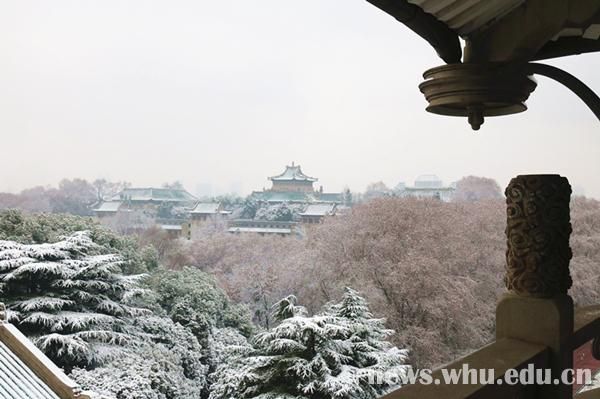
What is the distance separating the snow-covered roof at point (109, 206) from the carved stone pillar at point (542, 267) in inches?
540

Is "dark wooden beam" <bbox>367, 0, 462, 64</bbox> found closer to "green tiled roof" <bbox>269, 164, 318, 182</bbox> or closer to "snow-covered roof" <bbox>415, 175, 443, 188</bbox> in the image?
"snow-covered roof" <bbox>415, 175, 443, 188</bbox>

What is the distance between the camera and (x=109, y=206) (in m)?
13.4

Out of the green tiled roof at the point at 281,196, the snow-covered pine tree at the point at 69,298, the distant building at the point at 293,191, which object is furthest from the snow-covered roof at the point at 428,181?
the snow-covered pine tree at the point at 69,298

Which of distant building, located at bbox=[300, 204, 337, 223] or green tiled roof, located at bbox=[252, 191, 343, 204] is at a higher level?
green tiled roof, located at bbox=[252, 191, 343, 204]

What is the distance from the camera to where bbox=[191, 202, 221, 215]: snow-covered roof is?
46.5 feet

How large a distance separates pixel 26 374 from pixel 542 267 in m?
4.22

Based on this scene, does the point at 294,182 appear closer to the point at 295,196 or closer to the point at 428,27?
the point at 295,196

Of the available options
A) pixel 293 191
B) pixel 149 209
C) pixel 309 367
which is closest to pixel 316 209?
pixel 293 191

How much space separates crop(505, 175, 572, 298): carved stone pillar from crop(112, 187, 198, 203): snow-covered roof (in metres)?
14.6

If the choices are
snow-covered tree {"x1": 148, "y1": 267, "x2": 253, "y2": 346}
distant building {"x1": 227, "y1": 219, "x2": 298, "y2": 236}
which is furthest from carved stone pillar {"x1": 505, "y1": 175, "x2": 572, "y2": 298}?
distant building {"x1": 227, "y1": 219, "x2": 298, "y2": 236}

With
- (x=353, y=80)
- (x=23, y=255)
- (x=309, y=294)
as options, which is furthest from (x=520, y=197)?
(x=353, y=80)

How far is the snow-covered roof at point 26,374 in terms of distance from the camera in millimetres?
3537

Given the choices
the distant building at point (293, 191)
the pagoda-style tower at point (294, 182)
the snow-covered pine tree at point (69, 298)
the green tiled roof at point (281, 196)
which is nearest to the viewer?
the snow-covered pine tree at point (69, 298)

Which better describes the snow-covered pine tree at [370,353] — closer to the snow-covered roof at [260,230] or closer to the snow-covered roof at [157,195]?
the snow-covered roof at [260,230]
